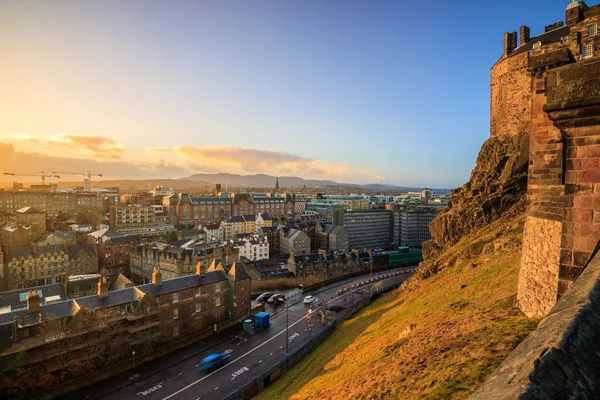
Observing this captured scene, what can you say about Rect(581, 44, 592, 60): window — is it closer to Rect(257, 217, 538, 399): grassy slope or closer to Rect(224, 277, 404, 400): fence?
Rect(257, 217, 538, 399): grassy slope

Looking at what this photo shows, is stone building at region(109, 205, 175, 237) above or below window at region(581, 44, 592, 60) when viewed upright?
below

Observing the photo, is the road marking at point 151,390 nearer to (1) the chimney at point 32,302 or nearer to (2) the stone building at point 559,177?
(1) the chimney at point 32,302

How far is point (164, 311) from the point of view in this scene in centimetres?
3391

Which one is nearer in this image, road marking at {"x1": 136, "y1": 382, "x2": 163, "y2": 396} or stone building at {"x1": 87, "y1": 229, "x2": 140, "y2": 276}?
road marking at {"x1": 136, "y1": 382, "x2": 163, "y2": 396}

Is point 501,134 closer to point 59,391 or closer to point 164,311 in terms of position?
point 164,311

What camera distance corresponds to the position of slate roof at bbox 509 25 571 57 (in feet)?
110

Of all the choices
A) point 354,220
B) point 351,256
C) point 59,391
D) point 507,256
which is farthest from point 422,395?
point 354,220

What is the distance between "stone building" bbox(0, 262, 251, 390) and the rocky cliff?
82.7ft

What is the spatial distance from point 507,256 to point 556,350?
Result: 24144mm

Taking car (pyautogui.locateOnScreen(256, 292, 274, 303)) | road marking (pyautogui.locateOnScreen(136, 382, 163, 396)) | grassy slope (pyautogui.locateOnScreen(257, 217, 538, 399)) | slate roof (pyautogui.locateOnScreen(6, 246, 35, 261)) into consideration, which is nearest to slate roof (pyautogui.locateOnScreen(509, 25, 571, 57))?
grassy slope (pyautogui.locateOnScreen(257, 217, 538, 399))

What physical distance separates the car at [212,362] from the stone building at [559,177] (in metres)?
26.3

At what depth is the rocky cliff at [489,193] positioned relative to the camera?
35.2 m

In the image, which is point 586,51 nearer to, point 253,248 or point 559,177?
point 559,177

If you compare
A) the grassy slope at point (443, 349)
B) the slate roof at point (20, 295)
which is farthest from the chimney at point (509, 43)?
the slate roof at point (20, 295)
